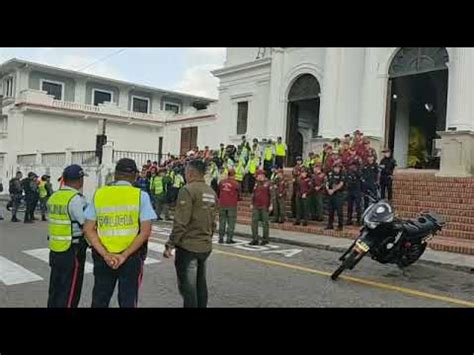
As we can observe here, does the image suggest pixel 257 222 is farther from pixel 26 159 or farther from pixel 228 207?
pixel 26 159

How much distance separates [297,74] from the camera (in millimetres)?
23625

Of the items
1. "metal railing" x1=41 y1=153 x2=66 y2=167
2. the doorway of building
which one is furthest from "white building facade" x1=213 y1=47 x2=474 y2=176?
"metal railing" x1=41 y1=153 x2=66 y2=167

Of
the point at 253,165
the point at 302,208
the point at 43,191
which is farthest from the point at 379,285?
the point at 43,191

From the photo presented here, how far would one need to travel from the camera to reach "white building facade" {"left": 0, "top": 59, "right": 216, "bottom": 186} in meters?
35.1

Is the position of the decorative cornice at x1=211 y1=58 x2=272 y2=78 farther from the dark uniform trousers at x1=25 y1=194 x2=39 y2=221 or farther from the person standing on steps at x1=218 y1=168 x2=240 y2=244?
the person standing on steps at x1=218 y1=168 x2=240 y2=244

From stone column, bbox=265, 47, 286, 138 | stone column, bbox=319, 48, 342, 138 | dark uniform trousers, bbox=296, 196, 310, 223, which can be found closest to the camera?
dark uniform trousers, bbox=296, 196, 310, 223

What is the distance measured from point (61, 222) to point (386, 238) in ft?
15.3

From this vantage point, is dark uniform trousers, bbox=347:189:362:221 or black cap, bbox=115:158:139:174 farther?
dark uniform trousers, bbox=347:189:362:221

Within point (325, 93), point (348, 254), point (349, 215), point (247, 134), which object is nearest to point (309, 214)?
point (349, 215)

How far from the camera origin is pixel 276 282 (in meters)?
7.46

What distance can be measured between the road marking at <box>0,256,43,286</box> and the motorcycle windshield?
16.1 feet

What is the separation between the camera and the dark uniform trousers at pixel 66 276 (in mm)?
4797

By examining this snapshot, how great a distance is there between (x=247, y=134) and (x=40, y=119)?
678 inches

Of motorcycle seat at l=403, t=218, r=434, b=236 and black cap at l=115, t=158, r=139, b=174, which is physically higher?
black cap at l=115, t=158, r=139, b=174
